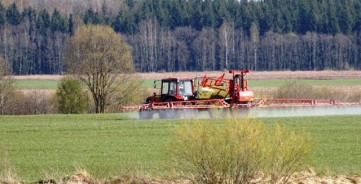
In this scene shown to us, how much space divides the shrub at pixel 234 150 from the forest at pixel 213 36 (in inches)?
3328

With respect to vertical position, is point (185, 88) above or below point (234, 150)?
below

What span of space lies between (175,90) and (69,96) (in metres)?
10.6

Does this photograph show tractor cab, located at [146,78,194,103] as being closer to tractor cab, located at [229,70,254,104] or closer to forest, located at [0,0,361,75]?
tractor cab, located at [229,70,254,104]

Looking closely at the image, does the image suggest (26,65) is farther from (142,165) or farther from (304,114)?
(142,165)

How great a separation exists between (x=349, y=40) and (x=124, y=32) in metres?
25.5

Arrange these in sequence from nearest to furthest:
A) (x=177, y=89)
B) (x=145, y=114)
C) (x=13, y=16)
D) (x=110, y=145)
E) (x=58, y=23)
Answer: (x=110, y=145), (x=145, y=114), (x=177, y=89), (x=58, y=23), (x=13, y=16)

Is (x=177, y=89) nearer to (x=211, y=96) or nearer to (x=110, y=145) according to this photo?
(x=211, y=96)

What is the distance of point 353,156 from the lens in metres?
25.3

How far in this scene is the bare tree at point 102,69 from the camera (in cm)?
5428

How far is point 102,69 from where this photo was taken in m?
54.6

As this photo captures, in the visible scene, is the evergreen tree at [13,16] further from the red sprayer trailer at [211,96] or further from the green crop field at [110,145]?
the green crop field at [110,145]

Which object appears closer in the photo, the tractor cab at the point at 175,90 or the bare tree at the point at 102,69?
the tractor cab at the point at 175,90

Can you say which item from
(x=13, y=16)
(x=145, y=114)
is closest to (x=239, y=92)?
(x=145, y=114)

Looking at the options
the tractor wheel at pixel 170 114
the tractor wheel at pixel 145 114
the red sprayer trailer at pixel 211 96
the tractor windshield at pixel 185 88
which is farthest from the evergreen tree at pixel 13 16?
the tractor wheel at pixel 170 114
